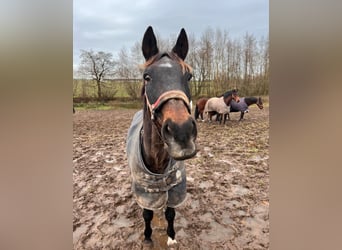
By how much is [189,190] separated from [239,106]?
430 millimetres

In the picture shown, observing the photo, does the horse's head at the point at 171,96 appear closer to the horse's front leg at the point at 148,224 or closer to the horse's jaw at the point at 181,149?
the horse's jaw at the point at 181,149

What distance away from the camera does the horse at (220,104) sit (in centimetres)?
103

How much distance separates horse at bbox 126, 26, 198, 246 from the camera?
69 centimetres

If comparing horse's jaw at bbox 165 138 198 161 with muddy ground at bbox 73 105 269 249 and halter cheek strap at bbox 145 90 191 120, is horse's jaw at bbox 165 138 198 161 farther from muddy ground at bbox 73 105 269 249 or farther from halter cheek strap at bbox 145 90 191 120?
muddy ground at bbox 73 105 269 249

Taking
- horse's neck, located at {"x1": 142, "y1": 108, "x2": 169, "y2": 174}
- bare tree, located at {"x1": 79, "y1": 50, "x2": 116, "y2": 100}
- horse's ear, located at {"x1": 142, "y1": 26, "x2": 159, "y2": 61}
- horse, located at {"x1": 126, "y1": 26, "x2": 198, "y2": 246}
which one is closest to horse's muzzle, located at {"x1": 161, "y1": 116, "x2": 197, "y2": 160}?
horse, located at {"x1": 126, "y1": 26, "x2": 198, "y2": 246}

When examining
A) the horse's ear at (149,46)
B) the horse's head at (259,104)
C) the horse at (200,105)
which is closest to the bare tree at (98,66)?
the horse's ear at (149,46)

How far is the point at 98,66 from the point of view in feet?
3.37

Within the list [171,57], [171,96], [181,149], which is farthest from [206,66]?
[181,149]
